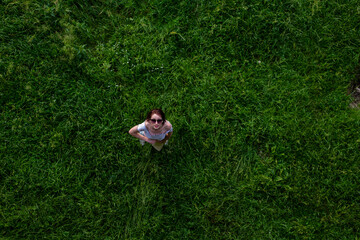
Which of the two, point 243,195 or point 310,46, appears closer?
point 243,195

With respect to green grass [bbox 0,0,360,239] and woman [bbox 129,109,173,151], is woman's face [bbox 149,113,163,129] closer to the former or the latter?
woman [bbox 129,109,173,151]

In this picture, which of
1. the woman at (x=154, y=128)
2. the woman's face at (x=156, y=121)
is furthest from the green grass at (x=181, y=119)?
the woman's face at (x=156, y=121)

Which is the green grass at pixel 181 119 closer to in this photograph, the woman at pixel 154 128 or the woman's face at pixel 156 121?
the woman at pixel 154 128

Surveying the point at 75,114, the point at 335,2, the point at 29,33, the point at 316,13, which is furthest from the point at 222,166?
the point at 29,33

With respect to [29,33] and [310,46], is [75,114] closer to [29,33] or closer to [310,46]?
[29,33]

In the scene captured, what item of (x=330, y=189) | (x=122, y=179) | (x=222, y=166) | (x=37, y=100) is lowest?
(x=122, y=179)

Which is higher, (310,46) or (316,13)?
(316,13)
